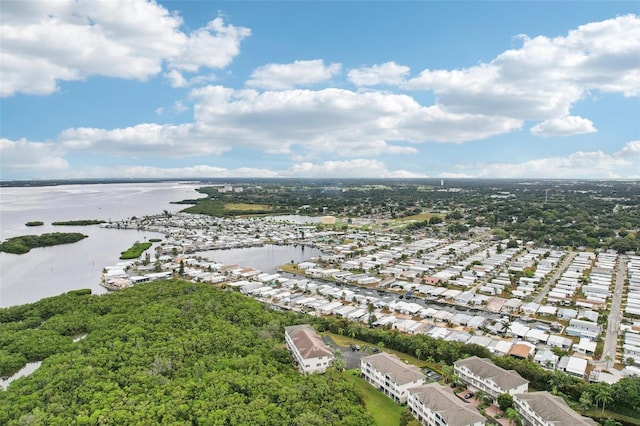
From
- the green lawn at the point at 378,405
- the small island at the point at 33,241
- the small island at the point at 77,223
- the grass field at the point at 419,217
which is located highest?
the grass field at the point at 419,217

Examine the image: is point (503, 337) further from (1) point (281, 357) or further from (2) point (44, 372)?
(2) point (44, 372)

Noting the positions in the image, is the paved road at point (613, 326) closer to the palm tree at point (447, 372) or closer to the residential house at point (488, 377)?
the residential house at point (488, 377)

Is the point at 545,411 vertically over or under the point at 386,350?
over

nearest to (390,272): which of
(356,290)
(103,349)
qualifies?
(356,290)

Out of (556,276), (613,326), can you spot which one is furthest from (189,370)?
(556,276)

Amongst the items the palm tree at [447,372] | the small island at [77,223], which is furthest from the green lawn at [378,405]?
the small island at [77,223]

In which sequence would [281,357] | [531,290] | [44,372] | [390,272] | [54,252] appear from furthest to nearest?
1. [54,252]
2. [390,272]
3. [531,290]
4. [281,357]
5. [44,372]

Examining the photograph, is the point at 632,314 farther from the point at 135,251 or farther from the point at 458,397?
the point at 135,251
